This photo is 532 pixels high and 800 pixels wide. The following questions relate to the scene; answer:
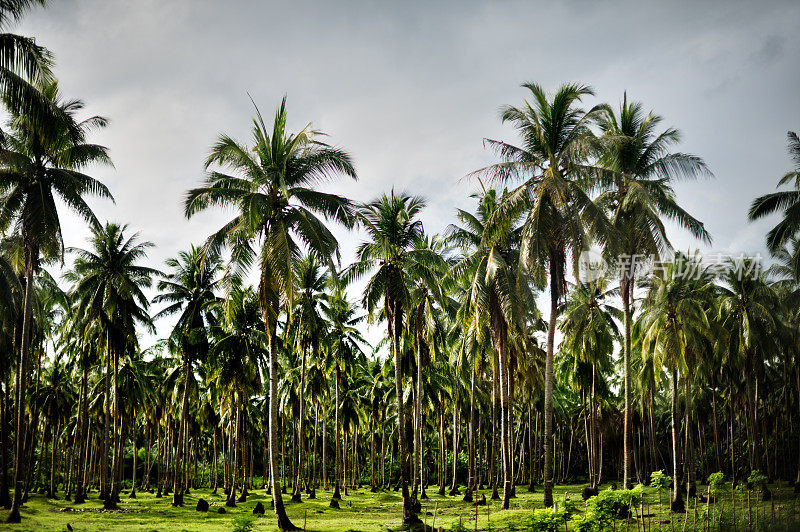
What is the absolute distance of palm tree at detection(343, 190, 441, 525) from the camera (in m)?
21.9

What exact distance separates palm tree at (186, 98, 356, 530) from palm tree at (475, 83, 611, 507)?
225 inches

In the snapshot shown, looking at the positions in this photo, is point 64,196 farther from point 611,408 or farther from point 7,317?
point 611,408

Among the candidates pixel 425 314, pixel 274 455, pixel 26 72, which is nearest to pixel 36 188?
pixel 26 72

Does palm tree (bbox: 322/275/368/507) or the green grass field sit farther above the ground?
palm tree (bbox: 322/275/368/507)

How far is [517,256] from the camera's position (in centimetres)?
2541

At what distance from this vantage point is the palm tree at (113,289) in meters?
26.7

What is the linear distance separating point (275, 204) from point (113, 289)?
37.1 ft

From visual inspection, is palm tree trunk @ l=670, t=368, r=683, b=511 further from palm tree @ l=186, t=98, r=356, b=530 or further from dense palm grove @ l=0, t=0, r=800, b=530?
palm tree @ l=186, t=98, r=356, b=530

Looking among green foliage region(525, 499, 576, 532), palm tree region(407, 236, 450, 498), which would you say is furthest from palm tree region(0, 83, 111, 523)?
green foliage region(525, 499, 576, 532)

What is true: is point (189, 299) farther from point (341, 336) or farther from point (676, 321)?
point (676, 321)

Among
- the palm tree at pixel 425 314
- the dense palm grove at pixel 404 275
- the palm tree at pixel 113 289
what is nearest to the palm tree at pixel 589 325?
the dense palm grove at pixel 404 275

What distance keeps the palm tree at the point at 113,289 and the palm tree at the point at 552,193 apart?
54.9 ft

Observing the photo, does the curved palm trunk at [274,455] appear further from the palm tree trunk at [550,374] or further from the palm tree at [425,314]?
the palm tree trunk at [550,374]

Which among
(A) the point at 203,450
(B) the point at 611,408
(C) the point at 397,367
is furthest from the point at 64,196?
(A) the point at 203,450
